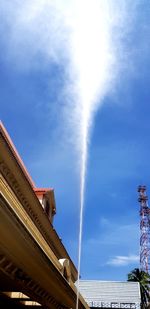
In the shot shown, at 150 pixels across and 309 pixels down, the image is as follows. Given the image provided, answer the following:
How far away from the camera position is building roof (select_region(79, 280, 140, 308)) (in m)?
43.3

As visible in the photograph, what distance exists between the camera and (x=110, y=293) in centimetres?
4441

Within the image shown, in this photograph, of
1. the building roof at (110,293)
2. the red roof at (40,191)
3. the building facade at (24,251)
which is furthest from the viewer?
the building roof at (110,293)

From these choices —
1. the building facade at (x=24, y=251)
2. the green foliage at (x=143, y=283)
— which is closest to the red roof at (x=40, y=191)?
the building facade at (x=24, y=251)

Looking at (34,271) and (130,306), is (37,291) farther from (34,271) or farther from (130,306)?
(130,306)

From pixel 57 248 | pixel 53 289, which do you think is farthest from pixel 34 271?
pixel 57 248

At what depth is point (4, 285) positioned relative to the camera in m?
9.54

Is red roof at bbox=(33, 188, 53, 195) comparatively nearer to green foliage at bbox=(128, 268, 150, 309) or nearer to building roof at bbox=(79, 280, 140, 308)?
building roof at bbox=(79, 280, 140, 308)

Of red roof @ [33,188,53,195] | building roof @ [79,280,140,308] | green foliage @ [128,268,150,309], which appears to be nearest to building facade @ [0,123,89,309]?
red roof @ [33,188,53,195]

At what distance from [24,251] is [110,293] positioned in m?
41.0

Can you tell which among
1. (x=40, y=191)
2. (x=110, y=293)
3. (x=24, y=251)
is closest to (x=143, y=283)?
(x=110, y=293)

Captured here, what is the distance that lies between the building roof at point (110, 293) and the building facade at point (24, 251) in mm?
29269

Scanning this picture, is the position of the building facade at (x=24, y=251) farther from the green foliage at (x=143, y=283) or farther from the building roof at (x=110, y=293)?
the green foliage at (x=143, y=283)

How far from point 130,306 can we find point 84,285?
20.3ft

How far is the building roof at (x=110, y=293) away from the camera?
142 feet
